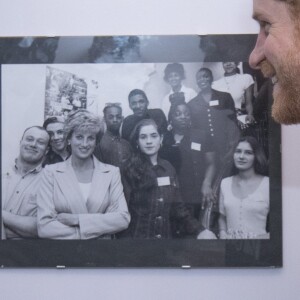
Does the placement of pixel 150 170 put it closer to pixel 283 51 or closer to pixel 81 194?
pixel 81 194

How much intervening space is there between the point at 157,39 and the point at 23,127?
551 mm

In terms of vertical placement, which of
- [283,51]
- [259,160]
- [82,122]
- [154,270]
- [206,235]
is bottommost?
[154,270]

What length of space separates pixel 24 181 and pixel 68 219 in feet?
0.66

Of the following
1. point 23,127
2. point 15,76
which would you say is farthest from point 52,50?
point 23,127

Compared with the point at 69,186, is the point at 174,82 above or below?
above

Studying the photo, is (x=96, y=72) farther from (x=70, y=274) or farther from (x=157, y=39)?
(x=70, y=274)

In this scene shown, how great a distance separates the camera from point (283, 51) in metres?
1.14

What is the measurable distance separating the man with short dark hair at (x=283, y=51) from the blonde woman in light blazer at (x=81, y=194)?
2.12 feet

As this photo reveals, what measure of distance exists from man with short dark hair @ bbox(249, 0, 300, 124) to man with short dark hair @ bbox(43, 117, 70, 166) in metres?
0.74

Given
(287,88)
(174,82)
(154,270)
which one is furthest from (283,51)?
(154,270)

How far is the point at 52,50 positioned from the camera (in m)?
1.66

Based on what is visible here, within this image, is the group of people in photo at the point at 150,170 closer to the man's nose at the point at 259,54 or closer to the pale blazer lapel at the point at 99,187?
the pale blazer lapel at the point at 99,187

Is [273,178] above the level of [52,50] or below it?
below

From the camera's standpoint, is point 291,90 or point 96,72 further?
point 96,72
